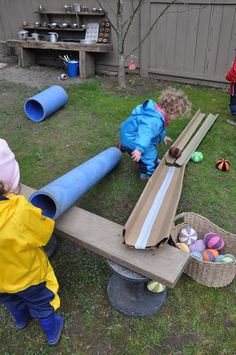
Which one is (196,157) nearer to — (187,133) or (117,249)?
(187,133)

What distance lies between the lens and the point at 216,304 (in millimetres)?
2576

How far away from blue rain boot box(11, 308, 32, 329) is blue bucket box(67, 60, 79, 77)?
599cm

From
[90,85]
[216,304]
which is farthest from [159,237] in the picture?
[90,85]

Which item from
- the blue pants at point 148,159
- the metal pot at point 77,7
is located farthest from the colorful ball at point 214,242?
the metal pot at point 77,7

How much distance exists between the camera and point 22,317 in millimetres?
2377

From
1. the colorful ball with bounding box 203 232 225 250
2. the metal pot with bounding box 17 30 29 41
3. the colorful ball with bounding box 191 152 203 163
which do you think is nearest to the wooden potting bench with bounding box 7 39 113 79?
the metal pot with bounding box 17 30 29 41

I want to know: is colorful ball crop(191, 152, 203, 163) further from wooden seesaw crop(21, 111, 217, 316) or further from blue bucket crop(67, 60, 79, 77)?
blue bucket crop(67, 60, 79, 77)

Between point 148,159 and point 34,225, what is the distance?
7.10ft

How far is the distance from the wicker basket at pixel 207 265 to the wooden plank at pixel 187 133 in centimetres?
108

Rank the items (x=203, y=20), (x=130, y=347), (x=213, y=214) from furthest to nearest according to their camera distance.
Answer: (x=203, y=20), (x=213, y=214), (x=130, y=347)

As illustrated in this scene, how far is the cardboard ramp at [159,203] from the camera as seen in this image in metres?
2.43

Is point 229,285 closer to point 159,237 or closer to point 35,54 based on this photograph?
point 159,237

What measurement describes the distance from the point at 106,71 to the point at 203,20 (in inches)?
97.0

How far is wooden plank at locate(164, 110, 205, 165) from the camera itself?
397cm
